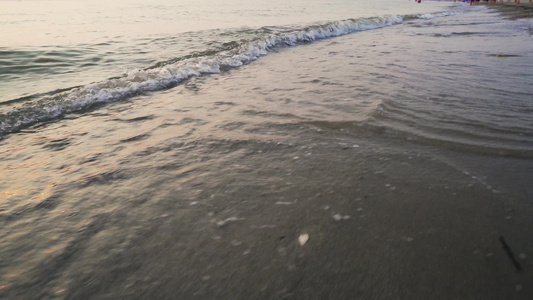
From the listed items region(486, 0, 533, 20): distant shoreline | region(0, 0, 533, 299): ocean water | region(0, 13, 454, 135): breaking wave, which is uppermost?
region(486, 0, 533, 20): distant shoreline

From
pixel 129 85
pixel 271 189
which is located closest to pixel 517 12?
pixel 129 85

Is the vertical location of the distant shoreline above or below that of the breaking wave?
above

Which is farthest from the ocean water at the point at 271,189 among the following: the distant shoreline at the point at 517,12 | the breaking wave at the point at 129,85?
the distant shoreline at the point at 517,12

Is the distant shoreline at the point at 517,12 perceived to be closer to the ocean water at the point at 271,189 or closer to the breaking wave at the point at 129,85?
the breaking wave at the point at 129,85

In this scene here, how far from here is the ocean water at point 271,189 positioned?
5.35ft

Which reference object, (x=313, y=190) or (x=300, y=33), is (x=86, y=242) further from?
(x=300, y=33)

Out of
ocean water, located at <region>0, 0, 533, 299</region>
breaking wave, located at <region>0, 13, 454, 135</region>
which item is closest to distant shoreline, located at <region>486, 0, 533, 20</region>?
breaking wave, located at <region>0, 13, 454, 135</region>

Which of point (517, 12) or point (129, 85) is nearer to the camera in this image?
point (129, 85)

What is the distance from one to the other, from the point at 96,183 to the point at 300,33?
41.3 feet

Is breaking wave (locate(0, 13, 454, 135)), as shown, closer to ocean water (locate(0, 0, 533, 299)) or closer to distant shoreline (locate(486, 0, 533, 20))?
ocean water (locate(0, 0, 533, 299))

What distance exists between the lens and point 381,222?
2.02 metres

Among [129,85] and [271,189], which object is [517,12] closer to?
[129,85]

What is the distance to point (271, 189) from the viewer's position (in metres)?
2.45

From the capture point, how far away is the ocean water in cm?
163
